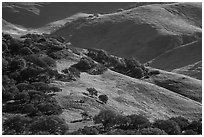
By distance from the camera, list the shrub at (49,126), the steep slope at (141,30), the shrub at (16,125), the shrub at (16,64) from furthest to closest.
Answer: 1. the steep slope at (141,30)
2. the shrub at (16,64)
3. the shrub at (16,125)
4. the shrub at (49,126)

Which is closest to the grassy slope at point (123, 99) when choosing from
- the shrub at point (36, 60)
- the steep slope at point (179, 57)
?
the shrub at point (36, 60)

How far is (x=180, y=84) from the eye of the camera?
60.3 metres

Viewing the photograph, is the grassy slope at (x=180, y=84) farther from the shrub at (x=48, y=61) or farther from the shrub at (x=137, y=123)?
the shrub at (x=137, y=123)

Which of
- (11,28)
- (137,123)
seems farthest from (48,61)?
(11,28)

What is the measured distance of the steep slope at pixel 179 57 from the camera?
11719cm

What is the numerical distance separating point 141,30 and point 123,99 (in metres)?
108

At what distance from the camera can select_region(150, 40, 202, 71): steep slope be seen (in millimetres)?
117188

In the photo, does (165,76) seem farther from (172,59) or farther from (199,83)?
(172,59)

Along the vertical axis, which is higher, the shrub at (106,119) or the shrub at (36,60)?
the shrub at (106,119)

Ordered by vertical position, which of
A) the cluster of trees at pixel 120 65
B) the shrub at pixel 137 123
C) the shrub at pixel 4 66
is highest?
the shrub at pixel 137 123

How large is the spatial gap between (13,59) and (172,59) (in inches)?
3204

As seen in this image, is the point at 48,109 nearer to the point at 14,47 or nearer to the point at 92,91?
the point at 92,91

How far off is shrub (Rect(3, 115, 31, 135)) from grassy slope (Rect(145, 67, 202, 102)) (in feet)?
107

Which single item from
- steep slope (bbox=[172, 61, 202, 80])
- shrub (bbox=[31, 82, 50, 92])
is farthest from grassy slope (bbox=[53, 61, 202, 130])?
steep slope (bbox=[172, 61, 202, 80])
